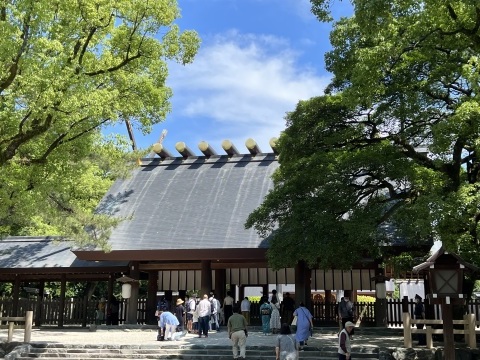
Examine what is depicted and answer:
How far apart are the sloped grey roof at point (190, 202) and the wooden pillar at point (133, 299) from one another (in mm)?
1419

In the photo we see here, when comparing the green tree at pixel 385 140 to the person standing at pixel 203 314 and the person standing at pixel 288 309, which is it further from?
the person standing at pixel 288 309

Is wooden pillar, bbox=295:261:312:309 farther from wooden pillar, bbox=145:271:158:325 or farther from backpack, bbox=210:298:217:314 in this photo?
wooden pillar, bbox=145:271:158:325

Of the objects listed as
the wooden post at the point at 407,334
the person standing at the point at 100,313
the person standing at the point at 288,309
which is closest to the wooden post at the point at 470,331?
the wooden post at the point at 407,334

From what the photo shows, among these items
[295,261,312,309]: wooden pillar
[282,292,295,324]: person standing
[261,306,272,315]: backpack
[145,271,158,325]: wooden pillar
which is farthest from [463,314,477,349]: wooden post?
[145,271,158,325]: wooden pillar

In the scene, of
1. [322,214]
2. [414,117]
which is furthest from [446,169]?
[322,214]

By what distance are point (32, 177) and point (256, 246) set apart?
8.40m

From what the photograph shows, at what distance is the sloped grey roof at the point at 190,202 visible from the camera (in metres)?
20.2

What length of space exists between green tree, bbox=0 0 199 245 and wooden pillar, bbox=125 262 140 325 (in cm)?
557

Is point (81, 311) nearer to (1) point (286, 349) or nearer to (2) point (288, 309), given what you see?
(2) point (288, 309)

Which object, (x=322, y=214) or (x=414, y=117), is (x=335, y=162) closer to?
(x=322, y=214)

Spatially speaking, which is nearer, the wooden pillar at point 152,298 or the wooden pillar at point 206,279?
the wooden pillar at point 206,279

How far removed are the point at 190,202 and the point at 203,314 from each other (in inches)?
310

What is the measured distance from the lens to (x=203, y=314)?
52.1 feet

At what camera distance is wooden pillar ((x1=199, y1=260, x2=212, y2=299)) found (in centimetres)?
1970
